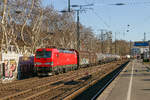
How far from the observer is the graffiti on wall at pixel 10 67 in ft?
74.3

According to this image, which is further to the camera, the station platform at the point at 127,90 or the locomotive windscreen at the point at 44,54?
the locomotive windscreen at the point at 44,54

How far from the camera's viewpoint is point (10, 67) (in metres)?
23.5

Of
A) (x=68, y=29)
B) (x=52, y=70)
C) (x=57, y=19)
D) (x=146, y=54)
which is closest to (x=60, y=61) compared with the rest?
(x=52, y=70)

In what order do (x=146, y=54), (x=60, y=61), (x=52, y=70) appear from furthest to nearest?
(x=146, y=54) → (x=60, y=61) → (x=52, y=70)

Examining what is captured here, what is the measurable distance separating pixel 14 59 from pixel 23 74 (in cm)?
367

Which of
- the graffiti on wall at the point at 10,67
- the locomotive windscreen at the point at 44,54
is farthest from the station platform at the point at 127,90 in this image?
the locomotive windscreen at the point at 44,54

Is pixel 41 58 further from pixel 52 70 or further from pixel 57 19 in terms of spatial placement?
pixel 57 19

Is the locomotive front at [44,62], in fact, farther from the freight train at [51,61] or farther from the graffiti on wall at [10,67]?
the graffiti on wall at [10,67]

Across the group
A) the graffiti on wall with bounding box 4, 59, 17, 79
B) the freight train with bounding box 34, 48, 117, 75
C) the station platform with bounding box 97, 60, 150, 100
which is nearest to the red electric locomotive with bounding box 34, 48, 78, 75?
the freight train with bounding box 34, 48, 117, 75

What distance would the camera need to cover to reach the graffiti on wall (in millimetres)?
22658

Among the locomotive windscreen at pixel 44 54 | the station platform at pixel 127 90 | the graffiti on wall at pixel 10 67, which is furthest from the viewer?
the locomotive windscreen at pixel 44 54

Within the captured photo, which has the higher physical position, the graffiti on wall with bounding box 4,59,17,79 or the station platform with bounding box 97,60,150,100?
the graffiti on wall with bounding box 4,59,17,79

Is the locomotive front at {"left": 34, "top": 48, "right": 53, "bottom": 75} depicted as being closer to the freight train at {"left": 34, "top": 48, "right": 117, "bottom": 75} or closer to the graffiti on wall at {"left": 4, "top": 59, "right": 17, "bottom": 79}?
the freight train at {"left": 34, "top": 48, "right": 117, "bottom": 75}

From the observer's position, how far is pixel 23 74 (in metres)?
27.8
